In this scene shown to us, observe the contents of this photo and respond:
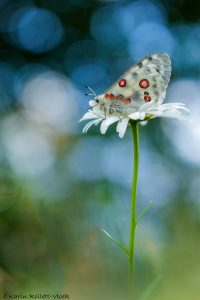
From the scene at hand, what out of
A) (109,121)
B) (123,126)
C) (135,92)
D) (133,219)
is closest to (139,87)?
(135,92)

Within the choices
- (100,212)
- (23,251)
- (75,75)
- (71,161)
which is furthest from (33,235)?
(75,75)

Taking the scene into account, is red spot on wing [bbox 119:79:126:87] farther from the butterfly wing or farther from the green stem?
the green stem

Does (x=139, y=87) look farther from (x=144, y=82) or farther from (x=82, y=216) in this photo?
(x=82, y=216)

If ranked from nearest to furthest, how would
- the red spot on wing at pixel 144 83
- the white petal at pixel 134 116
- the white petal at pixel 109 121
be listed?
the white petal at pixel 134 116 → the white petal at pixel 109 121 → the red spot on wing at pixel 144 83

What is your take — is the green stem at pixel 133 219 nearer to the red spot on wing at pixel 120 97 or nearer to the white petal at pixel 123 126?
the white petal at pixel 123 126

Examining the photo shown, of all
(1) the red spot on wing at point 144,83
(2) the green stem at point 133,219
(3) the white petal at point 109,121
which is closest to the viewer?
(2) the green stem at point 133,219

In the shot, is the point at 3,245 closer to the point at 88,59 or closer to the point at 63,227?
the point at 63,227

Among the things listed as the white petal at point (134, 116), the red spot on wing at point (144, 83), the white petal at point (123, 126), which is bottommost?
the white petal at point (123, 126)

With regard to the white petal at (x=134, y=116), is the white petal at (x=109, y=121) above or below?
below

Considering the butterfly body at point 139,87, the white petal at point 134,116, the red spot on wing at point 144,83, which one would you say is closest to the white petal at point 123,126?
the white petal at point 134,116
